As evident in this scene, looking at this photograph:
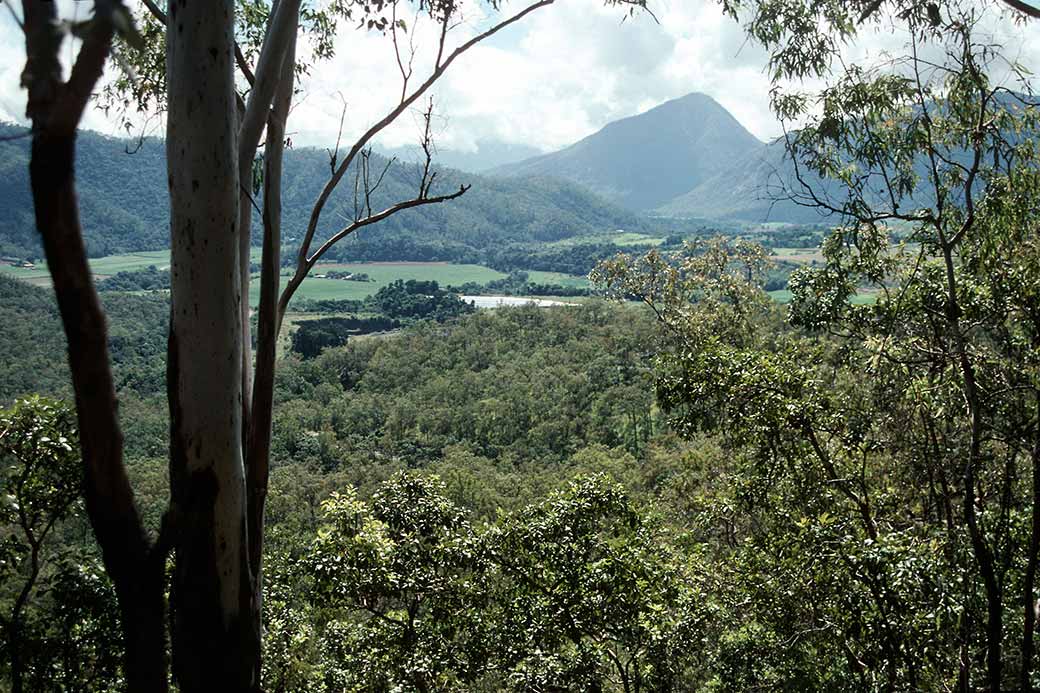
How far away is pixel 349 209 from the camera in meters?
41.2

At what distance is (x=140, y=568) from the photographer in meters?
1.52

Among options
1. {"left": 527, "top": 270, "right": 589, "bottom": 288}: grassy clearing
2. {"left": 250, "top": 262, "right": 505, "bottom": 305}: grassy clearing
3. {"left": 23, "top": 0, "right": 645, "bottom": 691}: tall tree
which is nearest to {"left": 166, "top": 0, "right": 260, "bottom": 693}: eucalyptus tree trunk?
{"left": 23, "top": 0, "right": 645, "bottom": 691}: tall tree

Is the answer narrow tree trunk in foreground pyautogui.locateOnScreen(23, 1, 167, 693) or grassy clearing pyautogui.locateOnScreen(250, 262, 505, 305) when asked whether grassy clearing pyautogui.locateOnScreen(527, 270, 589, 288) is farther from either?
narrow tree trunk in foreground pyautogui.locateOnScreen(23, 1, 167, 693)

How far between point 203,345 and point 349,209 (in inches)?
1615

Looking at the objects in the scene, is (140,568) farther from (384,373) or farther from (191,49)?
(384,373)

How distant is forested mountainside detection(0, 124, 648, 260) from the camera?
138ft

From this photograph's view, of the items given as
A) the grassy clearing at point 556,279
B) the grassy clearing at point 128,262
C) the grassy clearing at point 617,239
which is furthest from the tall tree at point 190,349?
the grassy clearing at point 617,239

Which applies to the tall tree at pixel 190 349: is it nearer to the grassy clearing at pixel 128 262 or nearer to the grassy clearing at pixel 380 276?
the grassy clearing at pixel 380 276

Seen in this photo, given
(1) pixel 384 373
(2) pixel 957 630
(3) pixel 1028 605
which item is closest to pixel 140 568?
(3) pixel 1028 605

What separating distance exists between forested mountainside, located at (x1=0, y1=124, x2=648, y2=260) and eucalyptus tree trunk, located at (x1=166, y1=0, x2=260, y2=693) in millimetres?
548

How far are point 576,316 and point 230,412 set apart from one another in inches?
1574

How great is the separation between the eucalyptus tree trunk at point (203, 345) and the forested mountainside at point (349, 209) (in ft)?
1.80

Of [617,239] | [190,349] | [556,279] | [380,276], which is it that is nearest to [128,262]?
[380,276]

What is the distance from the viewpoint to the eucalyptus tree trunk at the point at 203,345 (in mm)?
1851
